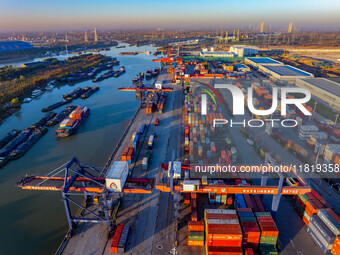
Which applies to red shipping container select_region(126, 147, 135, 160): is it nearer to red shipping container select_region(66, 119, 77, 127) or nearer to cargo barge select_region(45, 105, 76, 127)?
red shipping container select_region(66, 119, 77, 127)

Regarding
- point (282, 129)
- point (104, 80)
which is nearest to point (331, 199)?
point (282, 129)

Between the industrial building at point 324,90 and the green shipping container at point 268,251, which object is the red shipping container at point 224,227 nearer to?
the green shipping container at point 268,251

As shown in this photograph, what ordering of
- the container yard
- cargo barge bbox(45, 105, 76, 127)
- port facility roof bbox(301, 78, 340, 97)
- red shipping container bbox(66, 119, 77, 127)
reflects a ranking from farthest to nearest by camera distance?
port facility roof bbox(301, 78, 340, 97), cargo barge bbox(45, 105, 76, 127), red shipping container bbox(66, 119, 77, 127), the container yard

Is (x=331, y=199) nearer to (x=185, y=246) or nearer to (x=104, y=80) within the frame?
(x=185, y=246)

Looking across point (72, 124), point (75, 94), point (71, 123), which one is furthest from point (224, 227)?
point (75, 94)

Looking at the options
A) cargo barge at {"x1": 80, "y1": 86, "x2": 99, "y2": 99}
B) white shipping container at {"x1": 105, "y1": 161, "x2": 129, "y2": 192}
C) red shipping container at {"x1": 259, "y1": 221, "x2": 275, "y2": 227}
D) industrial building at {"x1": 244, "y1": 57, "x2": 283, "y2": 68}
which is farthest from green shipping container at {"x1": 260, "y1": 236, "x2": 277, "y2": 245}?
industrial building at {"x1": 244, "y1": 57, "x2": 283, "y2": 68}

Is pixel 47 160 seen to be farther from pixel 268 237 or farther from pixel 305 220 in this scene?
pixel 305 220
